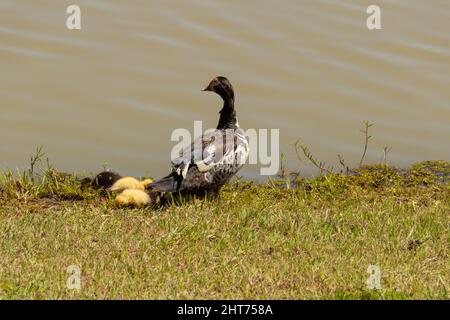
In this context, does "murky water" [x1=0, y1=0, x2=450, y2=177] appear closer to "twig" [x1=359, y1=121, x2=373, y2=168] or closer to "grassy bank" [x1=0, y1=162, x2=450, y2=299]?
"twig" [x1=359, y1=121, x2=373, y2=168]

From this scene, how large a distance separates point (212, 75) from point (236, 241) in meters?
4.24

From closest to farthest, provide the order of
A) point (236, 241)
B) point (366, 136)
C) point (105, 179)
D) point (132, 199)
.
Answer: point (236, 241)
point (132, 199)
point (105, 179)
point (366, 136)

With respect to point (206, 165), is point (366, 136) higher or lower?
higher

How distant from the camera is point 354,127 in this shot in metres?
11.5

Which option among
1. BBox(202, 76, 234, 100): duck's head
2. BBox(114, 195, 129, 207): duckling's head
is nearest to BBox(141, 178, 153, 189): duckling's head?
BBox(114, 195, 129, 207): duckling's head

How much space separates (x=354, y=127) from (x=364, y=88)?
2.74 ft

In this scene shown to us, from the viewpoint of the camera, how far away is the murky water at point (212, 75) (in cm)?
1098

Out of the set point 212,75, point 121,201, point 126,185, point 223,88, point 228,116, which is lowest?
point 121,201

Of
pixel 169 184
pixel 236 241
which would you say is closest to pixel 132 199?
pixel 169 184

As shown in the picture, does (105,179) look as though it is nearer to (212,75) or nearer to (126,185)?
(126,185)

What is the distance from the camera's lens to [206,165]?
9.17 m

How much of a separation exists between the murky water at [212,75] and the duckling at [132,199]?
1369 mm

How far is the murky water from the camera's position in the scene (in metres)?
11.0

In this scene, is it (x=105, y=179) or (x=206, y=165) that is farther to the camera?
(x=105, y=179)
